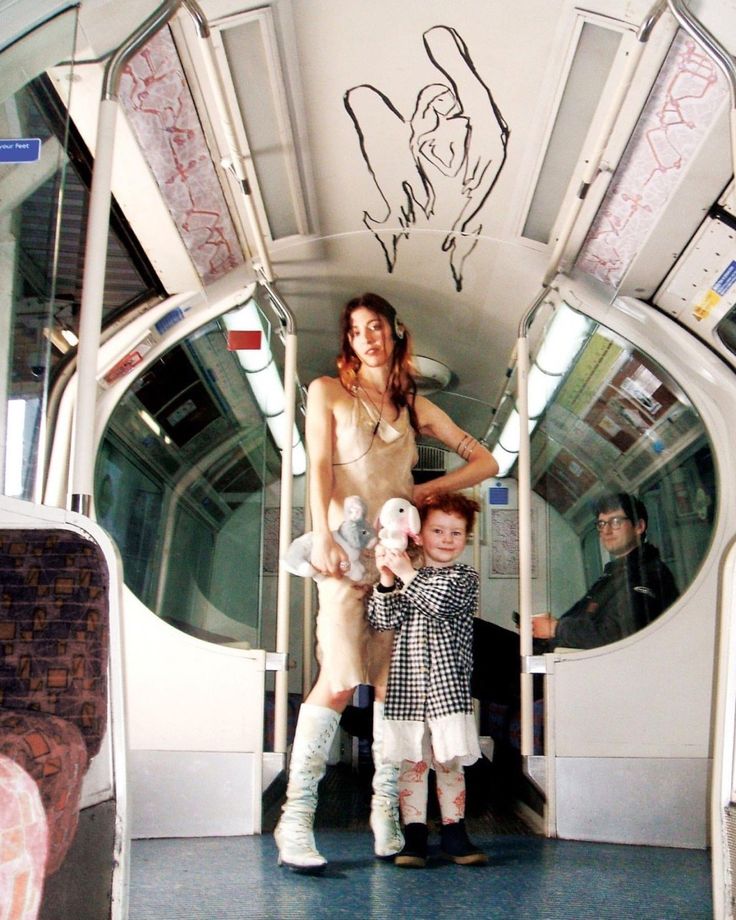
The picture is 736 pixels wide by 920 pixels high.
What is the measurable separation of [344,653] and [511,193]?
1.69 metres

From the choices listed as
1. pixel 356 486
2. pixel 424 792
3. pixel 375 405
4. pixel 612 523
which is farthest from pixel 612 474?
pixel 424 792

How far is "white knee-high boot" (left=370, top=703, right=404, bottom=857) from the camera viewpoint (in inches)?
96.0

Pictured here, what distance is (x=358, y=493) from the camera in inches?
104

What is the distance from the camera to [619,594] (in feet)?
10.1

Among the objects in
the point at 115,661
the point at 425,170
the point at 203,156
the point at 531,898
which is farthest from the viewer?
the point at 425,170

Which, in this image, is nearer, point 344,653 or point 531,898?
point 531,898

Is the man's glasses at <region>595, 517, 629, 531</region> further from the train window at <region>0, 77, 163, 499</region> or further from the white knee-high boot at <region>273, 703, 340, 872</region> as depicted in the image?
the train window at <region>0, 77, 163, 499</region>

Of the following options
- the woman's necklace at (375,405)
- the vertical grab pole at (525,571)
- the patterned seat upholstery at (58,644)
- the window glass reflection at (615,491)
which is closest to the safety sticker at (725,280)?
the window glass reflection at (615,491)

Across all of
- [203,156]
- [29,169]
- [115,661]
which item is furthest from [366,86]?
[115,661]

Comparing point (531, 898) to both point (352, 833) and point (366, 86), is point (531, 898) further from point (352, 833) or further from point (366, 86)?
point (366, 86)

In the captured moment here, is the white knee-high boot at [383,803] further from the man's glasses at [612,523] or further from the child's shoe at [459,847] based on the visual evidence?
the man's glasses at [612,523]

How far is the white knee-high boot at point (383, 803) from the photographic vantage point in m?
2.44

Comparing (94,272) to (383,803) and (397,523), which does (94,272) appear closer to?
(397,523)

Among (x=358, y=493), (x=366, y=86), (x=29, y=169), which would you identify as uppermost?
(x=366, y=86)
